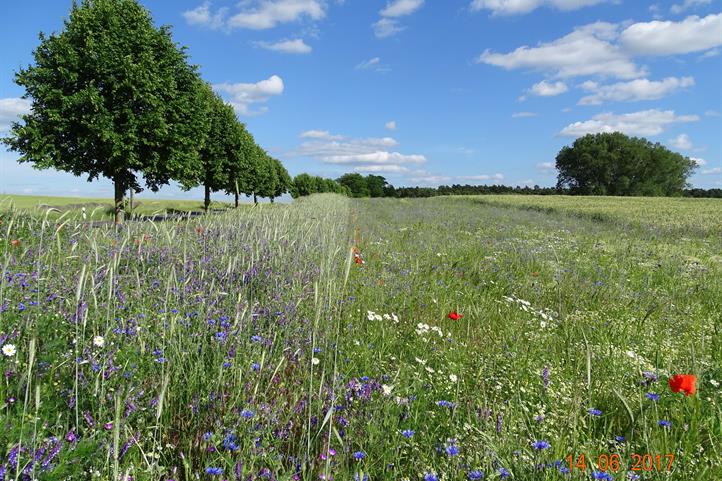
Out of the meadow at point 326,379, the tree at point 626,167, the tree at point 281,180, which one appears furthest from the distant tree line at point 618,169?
the meadow at point 326,379

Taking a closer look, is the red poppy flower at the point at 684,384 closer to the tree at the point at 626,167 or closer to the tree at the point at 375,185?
the tree at the point at 626,167

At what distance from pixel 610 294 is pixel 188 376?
5.89m

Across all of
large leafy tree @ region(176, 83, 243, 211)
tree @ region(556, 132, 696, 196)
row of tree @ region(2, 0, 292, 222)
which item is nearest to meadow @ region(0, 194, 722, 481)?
row of tree @ region(2, 0, 292, 222)

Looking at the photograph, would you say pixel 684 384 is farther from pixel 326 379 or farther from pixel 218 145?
pixel 218 145

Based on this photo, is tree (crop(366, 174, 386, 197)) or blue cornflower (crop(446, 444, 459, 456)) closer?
blue cornflower (crop(446, 444, 459, 456))

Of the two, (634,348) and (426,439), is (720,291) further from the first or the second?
(426,439)

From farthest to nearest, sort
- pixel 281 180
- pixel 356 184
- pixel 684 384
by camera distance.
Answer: pixel 356 184, pixel 281 180, pixel 684 384

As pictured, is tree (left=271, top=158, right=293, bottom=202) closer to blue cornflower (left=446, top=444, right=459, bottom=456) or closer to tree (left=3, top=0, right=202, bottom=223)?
tree (left=3, top=0, right=202, bottom=223)

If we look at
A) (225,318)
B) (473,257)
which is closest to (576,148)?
(473,257)

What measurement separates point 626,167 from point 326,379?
10150cm

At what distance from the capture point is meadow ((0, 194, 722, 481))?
6.84 feet
